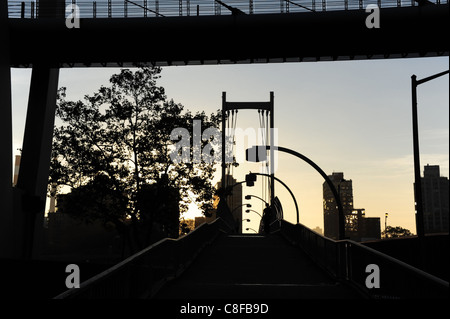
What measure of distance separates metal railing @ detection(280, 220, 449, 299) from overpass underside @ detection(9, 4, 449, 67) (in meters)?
12.2

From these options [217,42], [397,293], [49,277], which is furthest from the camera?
[217,42]

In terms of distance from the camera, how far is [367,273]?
11.2 meters

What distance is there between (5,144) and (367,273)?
62.3 ft

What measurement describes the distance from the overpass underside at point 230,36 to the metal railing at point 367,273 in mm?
12167

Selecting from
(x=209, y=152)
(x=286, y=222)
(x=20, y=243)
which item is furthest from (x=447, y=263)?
(x=20, y=243)

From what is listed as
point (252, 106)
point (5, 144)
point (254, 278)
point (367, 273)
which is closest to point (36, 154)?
point (5, 144)

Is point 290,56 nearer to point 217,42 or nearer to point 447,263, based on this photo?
point 217,42

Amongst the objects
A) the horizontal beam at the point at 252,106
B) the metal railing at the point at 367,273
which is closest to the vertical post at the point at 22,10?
the metal railing at the point at 367,273

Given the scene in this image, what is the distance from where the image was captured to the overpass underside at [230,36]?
2828 centimetres

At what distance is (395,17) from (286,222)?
998 cm

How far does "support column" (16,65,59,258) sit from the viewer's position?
28.7 m

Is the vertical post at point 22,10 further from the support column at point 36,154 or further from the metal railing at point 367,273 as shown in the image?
the metal railing at point 367,273

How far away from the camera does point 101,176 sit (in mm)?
32906
